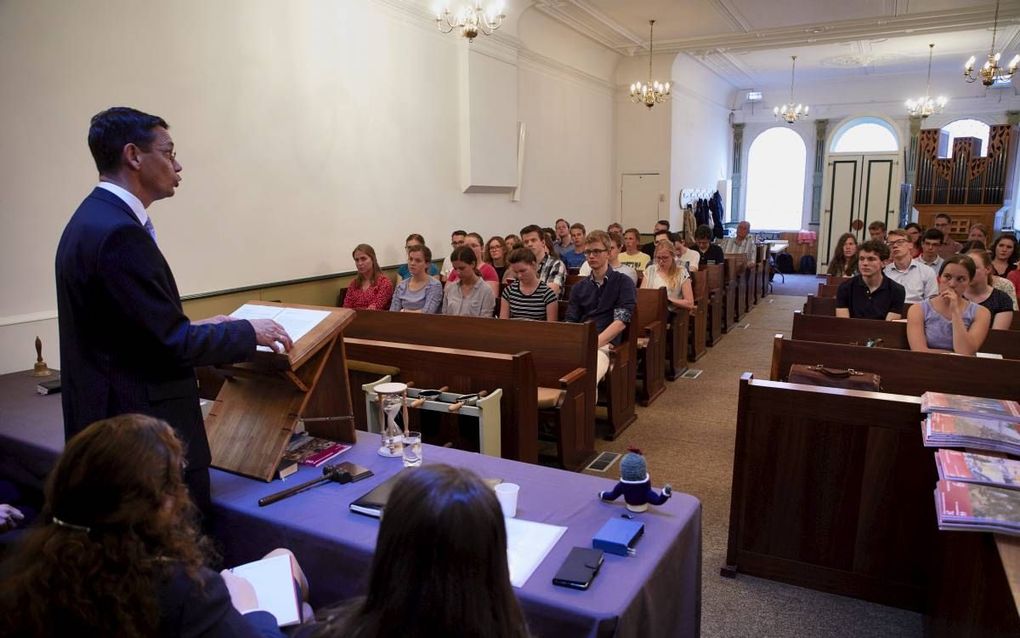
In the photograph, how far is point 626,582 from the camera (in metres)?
1.49

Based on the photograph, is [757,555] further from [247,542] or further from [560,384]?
[247,542]

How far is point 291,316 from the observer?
2.24m

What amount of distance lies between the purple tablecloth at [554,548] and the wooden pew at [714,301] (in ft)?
18.3

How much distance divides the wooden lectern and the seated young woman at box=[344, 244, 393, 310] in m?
2.86

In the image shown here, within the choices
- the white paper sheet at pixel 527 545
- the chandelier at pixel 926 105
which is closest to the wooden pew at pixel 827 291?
the white paper sheet at pixel 527 545

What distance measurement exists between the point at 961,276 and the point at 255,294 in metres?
4.63

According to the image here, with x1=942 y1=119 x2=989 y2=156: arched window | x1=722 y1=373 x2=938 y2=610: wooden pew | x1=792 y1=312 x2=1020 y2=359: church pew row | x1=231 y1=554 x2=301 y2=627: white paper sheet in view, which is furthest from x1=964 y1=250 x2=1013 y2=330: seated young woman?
x1=942 y1=119 x2=989 y2=156: arched window

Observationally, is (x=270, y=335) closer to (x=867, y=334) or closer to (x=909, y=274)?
(x=867, y=334)

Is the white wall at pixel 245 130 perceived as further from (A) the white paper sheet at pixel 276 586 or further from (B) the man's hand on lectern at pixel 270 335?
(A) the white paper sheet at pixel 276 586

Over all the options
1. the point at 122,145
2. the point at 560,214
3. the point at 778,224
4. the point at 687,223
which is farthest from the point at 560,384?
the point at 778,224

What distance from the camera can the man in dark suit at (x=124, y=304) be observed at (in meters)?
1.66

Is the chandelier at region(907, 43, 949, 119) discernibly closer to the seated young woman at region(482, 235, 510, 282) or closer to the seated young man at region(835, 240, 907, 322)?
the seated young woman at region(482, 235, 510, 282)

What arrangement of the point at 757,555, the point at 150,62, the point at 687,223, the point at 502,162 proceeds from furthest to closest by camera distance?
the point at 687,223
the point at 502,162
the point at 150,62
the point at 757,555

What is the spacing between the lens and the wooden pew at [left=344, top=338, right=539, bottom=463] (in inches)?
130
